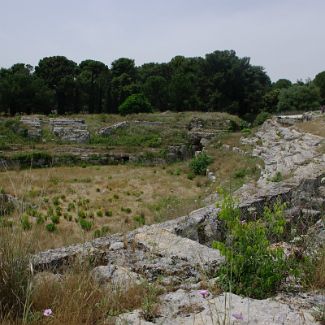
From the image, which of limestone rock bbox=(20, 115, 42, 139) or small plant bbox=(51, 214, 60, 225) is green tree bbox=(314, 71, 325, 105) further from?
small plant bbox=(51, 214, 60, 225)

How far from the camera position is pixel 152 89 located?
4678 centimetres

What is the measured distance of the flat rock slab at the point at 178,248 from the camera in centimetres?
307

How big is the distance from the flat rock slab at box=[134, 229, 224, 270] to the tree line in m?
32.3

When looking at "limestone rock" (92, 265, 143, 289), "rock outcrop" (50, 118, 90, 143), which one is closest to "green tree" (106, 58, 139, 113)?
"rock outcrop" (50, 118, 90, 143)

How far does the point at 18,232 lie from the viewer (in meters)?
2.50

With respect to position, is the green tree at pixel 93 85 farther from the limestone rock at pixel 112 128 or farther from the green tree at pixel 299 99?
the green tree at pixel 299 99

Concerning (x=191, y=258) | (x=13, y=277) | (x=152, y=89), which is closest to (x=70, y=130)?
(x=152, y=89)

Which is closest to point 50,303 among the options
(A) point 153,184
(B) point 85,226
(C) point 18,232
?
(C) point 18,232

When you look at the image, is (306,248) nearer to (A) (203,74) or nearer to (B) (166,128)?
(B) (166,128)

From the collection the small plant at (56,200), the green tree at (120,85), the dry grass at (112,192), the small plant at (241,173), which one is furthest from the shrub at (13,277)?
the green tree at (120,85)

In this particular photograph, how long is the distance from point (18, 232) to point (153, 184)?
594 inches

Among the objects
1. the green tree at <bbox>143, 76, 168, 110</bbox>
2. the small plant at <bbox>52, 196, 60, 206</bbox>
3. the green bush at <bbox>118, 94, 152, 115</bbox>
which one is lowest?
the small plant at <bbox>52, 196, 60, 206</bbox>

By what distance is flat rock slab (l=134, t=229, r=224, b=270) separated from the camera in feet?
10.1

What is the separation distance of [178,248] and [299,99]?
1636 inches
